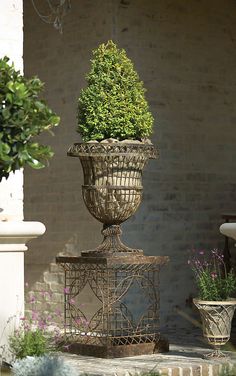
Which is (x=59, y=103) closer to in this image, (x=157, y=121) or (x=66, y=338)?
(x=157, y=121)

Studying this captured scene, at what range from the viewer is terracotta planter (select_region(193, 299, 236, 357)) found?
736 centimetres

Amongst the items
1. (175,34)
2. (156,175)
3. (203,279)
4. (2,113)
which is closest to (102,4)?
(175,34)

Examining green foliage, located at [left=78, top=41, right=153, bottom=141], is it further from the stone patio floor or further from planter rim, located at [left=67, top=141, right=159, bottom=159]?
the stone patio floor

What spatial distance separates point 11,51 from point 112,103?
3.15 feet

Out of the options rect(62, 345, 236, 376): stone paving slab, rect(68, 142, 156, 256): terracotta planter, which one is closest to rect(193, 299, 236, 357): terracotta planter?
rect(62, 345, 236, 376): stone paving slab

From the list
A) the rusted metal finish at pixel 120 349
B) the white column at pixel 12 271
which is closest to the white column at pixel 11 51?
the white column at pixel 12 271

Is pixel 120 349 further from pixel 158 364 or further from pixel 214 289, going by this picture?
pixel 214 289

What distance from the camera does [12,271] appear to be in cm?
697

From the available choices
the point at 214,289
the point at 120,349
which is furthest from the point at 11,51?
the point at 120,349

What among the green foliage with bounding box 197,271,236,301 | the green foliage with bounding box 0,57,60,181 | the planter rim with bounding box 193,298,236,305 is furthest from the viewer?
the green foliage with bounding box 197,271,236,301

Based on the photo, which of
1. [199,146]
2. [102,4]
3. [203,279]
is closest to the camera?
[203,279]

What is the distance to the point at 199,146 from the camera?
10344 millimetres

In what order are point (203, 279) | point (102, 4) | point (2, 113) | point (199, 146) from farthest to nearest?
point (199, 146) < point (102, 4) < point (203, 279) < point (2, 113)

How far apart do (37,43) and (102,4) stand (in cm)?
98
